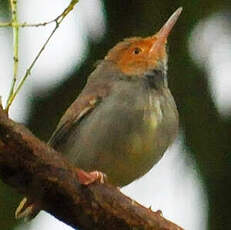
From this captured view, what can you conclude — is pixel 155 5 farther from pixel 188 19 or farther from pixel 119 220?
pixel 119 220

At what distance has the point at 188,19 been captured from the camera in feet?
23.6

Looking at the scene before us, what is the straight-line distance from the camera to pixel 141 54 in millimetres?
7559

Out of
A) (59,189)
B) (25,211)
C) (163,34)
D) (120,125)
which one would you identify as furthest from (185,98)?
(59,189)

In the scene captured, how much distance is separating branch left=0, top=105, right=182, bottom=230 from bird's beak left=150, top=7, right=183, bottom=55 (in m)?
1.72

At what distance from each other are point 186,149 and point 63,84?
38.1 inches

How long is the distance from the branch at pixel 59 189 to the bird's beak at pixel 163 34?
172 centimetres

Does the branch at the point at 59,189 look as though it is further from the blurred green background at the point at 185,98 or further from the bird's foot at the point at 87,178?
the blurred green background at the point at 185,98

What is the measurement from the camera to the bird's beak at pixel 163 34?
705cm

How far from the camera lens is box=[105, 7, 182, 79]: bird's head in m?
7.36

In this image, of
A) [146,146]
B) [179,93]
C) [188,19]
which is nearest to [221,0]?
[188,19]

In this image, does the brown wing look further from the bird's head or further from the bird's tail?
the bird's tail

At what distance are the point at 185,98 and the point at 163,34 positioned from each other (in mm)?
467

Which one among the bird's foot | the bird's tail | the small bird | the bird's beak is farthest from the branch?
the bird's beak

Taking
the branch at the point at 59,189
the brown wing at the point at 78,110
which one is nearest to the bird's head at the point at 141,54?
the brown wing at the point at 78,110
